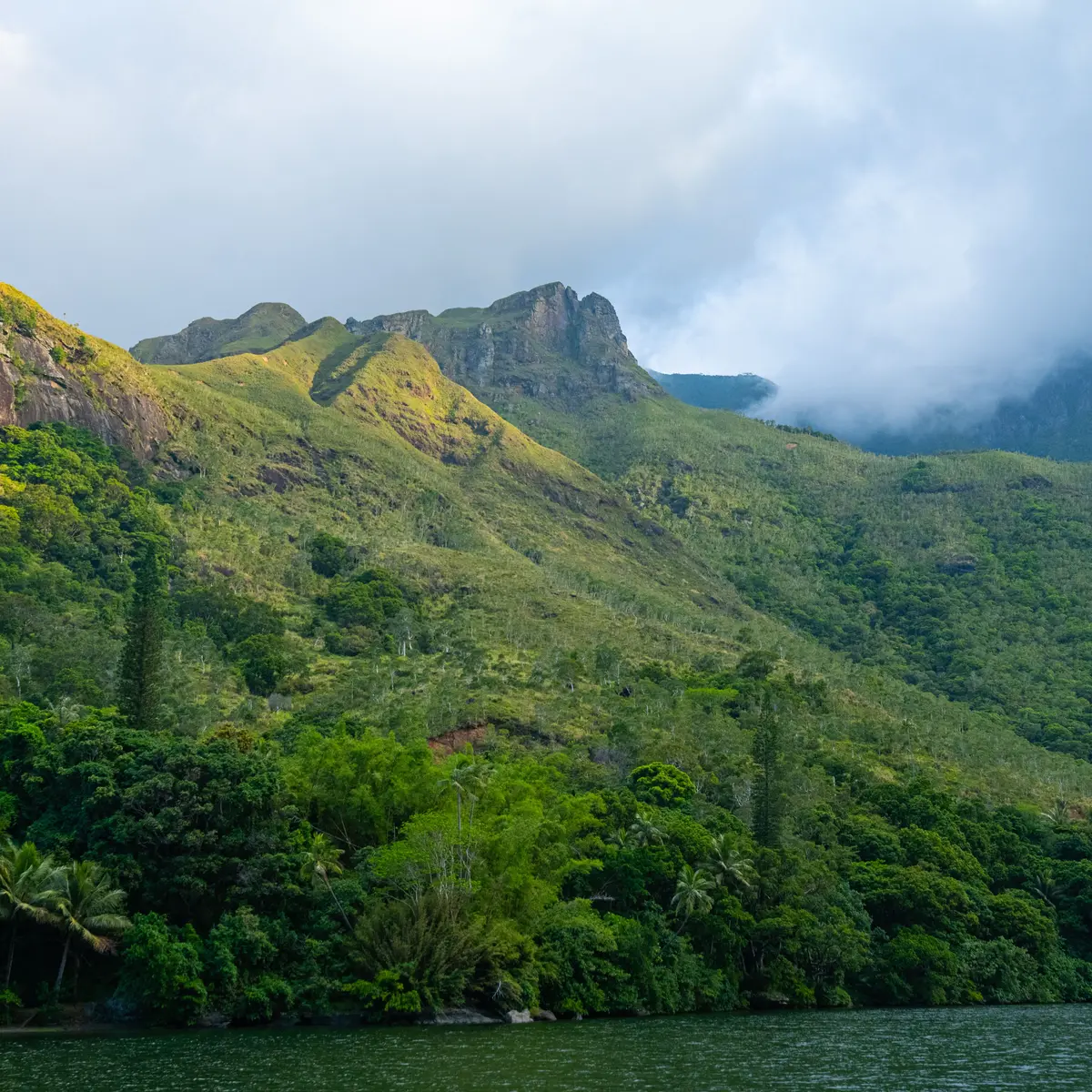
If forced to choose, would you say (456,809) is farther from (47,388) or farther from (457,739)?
(47,388)

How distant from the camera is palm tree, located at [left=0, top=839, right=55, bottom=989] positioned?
2210 inches

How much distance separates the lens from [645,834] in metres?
82.0

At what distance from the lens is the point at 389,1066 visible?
4572 centimetres

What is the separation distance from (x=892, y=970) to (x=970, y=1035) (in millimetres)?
23045

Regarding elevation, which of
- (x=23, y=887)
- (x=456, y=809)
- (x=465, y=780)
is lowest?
(x=23, y=887)

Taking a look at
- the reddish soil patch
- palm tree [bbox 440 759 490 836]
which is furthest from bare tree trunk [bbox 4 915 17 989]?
the reddish soil patch

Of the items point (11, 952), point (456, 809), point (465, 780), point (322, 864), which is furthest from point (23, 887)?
point (465, 780)

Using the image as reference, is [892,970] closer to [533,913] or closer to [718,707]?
[533,913]

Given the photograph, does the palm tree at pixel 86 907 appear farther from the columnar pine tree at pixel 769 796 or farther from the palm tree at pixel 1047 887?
the palm tree at pixel 1047 887

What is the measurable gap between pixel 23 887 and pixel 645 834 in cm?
4246

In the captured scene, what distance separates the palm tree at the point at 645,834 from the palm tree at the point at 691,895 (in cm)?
370

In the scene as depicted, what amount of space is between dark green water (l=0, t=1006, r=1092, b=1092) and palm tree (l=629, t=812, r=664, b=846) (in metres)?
17.2

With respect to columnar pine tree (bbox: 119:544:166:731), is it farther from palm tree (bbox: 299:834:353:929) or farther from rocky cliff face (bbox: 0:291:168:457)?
rocky cliff face (bbox: 0:291:168:457)

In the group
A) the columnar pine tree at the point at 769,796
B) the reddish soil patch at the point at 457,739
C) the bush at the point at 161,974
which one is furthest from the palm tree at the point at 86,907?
the columnar pine tree at the point at 769,796
